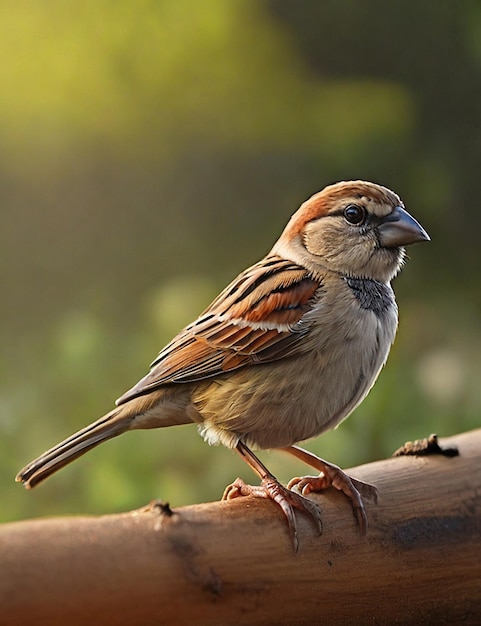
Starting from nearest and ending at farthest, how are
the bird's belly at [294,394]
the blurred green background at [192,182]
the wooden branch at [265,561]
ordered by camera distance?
the wooden branch at [265,561]
the bird's belly at [294,394]
the blurred green background at [192,182]

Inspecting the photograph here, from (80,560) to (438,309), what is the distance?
1.62 metres

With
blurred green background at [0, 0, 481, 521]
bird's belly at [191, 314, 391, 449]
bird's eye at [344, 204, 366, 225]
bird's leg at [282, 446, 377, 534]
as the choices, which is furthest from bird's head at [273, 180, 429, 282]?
blurred green background at [0, 0, 481, 521]

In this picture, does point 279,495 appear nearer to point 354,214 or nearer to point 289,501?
point 289,501

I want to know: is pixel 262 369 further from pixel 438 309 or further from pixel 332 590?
pixel 438 309

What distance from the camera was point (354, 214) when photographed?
1.43 meters

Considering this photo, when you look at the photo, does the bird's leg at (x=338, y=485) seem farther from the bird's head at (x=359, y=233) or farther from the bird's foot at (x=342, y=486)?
the bird's head at (x=359, y=233)

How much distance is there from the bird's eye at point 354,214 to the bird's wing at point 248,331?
0.40 ft

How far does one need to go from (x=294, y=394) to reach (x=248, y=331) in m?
0.14

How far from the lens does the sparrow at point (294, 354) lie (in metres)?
1.33

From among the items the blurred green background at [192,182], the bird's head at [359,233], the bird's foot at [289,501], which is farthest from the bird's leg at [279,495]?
the blurred green background at [192,182]

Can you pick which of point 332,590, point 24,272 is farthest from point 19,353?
point 332,590

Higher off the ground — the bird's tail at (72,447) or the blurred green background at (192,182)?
the blurred green background at (192,182)

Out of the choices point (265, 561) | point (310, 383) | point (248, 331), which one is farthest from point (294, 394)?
point (265, 561)

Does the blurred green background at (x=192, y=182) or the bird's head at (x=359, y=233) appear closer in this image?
the bird's head at (x=359, y=233)
